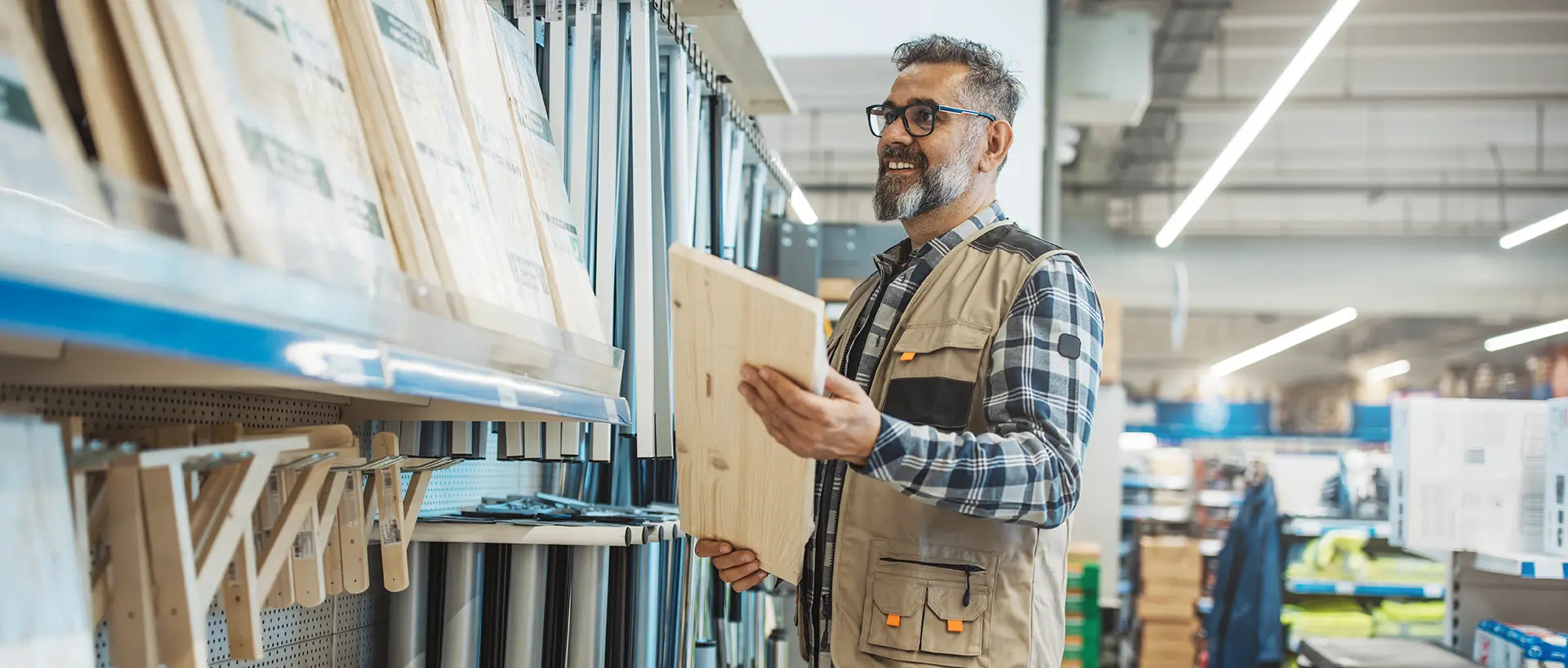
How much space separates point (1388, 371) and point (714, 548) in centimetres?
2121

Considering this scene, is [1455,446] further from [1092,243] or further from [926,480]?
[1092,243]

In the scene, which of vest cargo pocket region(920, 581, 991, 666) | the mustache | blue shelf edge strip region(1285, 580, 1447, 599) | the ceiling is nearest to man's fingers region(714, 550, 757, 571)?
vest cargo pocket region(920, 581, 991, 666)

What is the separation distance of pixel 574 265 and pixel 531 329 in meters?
0.35

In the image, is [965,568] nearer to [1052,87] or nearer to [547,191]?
[547,191]

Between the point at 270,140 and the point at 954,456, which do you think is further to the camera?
the point at 954,456

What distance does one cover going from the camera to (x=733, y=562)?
1713mm

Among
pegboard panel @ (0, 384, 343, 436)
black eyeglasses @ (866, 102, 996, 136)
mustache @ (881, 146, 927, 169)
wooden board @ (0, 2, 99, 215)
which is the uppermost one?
black eyeglasses @ (866, 102, 996, 136)

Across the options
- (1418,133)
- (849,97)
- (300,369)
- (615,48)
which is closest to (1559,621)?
(849,97)

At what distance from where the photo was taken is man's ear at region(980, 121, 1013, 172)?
6.63 feet

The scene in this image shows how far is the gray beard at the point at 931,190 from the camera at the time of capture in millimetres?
1962

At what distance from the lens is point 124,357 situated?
3.03 ft

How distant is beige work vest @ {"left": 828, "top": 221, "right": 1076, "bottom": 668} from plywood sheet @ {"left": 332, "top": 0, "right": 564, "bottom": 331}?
628 millimetres

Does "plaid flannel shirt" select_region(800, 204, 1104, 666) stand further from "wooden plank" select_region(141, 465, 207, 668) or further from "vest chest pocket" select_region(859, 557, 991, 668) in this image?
"wooden plank" select_region(141, 465, 207, 668)

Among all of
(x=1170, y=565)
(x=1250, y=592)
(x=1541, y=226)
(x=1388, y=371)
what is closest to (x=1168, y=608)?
(x=1170, y=565)
